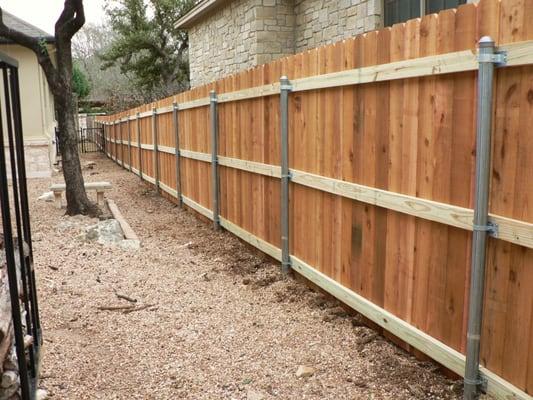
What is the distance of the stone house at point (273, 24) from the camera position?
855 cm

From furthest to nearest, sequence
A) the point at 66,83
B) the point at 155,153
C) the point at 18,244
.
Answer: the point at 155,153
the point at 66,83
the point at 18,244

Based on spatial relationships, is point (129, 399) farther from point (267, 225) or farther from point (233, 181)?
point (233, 181)

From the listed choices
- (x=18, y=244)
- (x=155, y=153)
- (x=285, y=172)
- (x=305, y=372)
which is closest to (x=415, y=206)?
(x=305, y=372)

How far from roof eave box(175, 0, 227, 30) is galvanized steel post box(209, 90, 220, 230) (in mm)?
6911

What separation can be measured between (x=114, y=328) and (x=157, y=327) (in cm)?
32

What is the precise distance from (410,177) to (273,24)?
8.82 m

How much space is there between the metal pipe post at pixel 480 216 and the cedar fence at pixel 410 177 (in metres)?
0.03

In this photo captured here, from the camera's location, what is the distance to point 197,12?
14.6 meters

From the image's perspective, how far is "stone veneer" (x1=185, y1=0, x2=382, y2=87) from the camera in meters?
9.19

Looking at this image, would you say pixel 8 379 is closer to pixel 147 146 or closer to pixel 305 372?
pixel 305 372

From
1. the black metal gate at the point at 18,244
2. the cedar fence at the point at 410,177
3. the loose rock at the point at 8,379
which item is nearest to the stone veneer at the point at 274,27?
the cedar fence at the point at 410,177

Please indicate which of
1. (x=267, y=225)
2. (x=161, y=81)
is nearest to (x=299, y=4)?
(x=267, y=225)

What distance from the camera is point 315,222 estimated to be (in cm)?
458

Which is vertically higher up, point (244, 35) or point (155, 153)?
point (244, 35)
